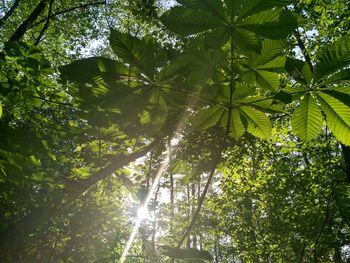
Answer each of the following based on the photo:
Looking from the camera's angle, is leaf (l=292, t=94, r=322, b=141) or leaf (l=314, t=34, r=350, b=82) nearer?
leaf (l=314, t=34, r=350, b=82)

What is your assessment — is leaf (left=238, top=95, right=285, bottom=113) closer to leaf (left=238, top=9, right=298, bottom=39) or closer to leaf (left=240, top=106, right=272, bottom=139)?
leaf (left=240, top=106, right=272, bottom=139)

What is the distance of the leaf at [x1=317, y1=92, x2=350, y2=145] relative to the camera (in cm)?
119

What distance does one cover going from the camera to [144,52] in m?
1.13

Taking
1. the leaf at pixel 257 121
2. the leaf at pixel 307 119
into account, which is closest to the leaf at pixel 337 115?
the leaf at pixel 307 119

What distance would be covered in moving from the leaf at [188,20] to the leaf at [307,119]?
51 cm

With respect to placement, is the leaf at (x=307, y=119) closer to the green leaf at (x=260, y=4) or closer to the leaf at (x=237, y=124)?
the leaf at (x=237, y=124)

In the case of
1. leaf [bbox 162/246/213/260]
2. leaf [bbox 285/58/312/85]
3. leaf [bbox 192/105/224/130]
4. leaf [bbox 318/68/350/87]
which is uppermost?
leaf [bbox 285/58/312/85]

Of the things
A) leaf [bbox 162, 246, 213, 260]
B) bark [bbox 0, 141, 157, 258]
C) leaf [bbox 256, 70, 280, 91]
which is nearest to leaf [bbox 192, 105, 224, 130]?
leaf [bbox 256, 70, 280, 91]

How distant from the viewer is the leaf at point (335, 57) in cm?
104

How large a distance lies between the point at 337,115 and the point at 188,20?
0.66 metres

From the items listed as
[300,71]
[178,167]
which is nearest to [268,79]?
[300,71]

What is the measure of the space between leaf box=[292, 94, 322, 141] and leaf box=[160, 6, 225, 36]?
0.51 metres

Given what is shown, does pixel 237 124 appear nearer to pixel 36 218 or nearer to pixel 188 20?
pixel 188 20

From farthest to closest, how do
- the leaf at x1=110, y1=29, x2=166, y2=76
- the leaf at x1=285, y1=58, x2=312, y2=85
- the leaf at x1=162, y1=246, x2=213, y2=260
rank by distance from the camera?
1. the leaf at x1=285, y1=58, x2=312, y2=85
2. the leaf at x1=110, y1=29, x2=166, y2=76
3. the leaf at x1=162, y1=246, x2=213, y2=260
